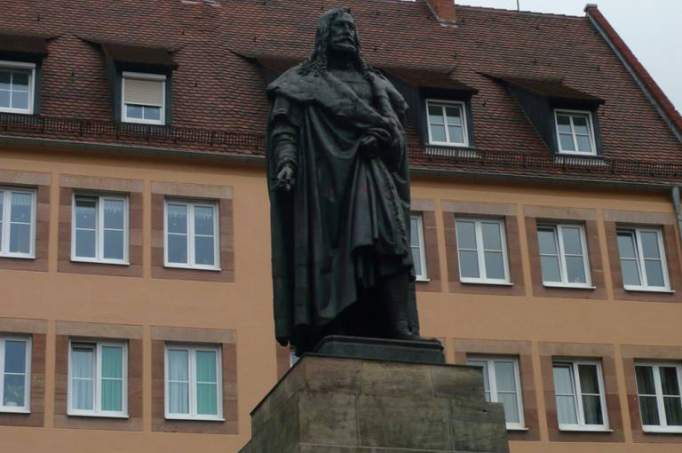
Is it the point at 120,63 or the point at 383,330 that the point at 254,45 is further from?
the point at 383,330

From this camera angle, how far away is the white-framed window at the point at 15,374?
87.2 ft

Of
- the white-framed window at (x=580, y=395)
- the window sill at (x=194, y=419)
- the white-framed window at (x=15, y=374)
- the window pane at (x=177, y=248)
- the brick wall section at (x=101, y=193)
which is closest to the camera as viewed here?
the white-framed window at (x=15, y=374)

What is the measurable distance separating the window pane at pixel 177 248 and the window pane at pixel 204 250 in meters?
0.20

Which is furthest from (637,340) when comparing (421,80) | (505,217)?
(421,80)

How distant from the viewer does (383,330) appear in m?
10.7

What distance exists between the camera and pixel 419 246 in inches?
1185

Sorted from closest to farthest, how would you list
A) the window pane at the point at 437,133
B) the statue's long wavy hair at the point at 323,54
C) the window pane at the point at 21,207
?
the statue's long wavy hair at the point at 323,54
the window pane at the point at 21,207
the window pane at the point at 437,133

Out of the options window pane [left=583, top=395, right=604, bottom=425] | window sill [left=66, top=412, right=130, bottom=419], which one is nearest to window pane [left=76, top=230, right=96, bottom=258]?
window sill [left=66, top=412, right=130, bottom=419]

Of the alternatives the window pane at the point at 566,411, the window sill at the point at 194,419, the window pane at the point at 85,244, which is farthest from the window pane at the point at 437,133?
the window sill at the point at 194,419

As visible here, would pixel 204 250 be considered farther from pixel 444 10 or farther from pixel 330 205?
pixel 330 205

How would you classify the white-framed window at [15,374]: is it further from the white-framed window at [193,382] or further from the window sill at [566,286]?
the window sill at [566,286]

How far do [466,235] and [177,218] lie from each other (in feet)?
18.1

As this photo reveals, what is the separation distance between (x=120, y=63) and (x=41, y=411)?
22.9 feet

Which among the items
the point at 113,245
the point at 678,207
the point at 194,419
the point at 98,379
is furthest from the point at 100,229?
the point at 678,207
